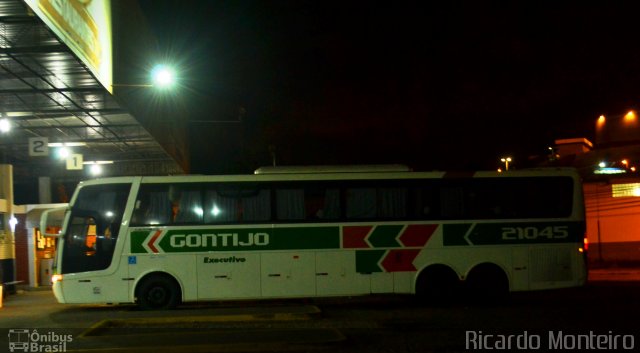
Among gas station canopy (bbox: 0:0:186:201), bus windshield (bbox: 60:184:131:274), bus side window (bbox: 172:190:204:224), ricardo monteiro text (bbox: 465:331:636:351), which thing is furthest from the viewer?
bus side window (bbox: 172:190:204:224)

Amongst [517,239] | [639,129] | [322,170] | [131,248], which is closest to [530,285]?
[517,239]

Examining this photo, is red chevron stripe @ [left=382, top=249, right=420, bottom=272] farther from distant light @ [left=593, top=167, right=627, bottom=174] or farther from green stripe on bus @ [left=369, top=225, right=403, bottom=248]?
distant light @ [left=593, top=167, right=627, bottom=174]

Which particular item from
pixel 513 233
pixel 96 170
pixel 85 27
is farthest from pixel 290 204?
pixel 96 170

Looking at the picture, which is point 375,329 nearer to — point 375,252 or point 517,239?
point 375,252

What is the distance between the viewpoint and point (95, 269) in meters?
15.4

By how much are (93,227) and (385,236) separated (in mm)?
6738

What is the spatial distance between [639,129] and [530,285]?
33454 mm

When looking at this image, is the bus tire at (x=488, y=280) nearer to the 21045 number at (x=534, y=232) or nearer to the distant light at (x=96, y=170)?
the 21045 number at (x=534, y=232)

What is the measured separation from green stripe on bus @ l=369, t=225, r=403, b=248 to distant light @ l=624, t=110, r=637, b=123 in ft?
115

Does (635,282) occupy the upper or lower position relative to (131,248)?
lower

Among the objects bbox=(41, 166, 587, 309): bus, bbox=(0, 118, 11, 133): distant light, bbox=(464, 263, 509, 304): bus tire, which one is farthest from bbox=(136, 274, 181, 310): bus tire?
bbox=(0, 118, 11, 133): distant light

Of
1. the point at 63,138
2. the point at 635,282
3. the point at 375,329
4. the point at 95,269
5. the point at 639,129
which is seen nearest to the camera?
the point at 375,329

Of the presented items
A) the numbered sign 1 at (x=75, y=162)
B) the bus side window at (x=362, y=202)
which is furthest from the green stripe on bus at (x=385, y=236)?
the numbered sign 1 at (x=75, y=162)

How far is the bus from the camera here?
50.9 feet
